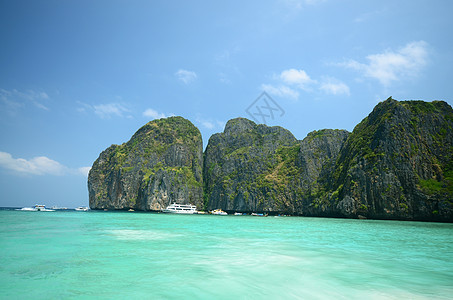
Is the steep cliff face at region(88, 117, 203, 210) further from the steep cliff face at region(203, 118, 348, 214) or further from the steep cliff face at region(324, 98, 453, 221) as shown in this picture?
the steep cliff face at region(324, 98, 453, 221)

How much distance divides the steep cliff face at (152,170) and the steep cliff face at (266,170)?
38.5 ft

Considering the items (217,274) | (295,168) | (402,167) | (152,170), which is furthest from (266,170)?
(217,274)

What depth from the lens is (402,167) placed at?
59.6 metres

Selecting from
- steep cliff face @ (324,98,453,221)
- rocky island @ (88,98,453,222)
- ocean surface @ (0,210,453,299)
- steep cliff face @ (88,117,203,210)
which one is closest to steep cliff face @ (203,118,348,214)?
rocky island @ (88,98,453,222)

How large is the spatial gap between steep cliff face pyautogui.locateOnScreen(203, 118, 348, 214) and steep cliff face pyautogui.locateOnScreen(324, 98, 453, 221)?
94.6 feet

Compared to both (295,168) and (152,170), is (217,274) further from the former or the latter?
(152,170)

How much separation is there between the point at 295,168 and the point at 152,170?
68.8 m

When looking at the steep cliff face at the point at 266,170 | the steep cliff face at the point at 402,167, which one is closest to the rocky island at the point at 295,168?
the steep cliff face at the point at 402,167

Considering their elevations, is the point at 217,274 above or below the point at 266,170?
below

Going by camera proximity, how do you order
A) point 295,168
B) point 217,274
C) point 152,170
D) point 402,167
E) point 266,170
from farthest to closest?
point 152,170
point 266,170
point 295,168
point 402,167
point 217,274

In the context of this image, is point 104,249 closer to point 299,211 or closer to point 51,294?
point 51,294

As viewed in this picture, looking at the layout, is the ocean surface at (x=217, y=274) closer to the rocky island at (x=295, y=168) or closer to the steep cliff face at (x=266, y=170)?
the rocky island at (x=295, y=168)

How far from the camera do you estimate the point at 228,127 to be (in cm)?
15488

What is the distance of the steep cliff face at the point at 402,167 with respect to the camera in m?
55.5
